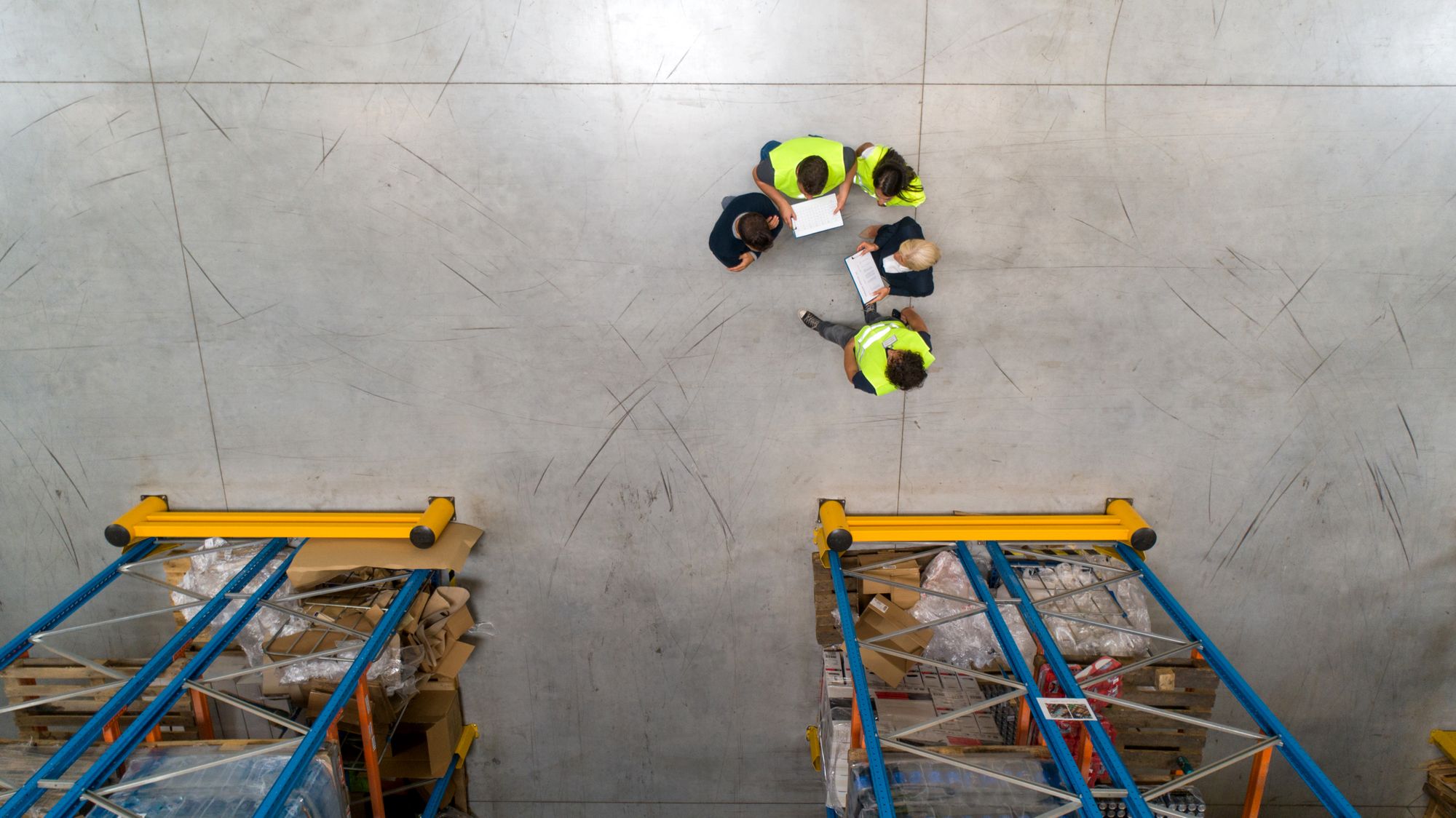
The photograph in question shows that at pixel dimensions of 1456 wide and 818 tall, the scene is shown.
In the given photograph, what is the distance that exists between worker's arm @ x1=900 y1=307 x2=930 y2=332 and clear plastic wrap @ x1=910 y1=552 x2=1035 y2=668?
1.74 m

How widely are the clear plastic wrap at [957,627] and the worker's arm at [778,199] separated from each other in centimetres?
273

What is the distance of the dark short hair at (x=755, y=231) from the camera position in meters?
4.29

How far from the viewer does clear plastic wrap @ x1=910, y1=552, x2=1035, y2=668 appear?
5070 millimetres

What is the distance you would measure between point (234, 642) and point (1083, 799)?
5634 millimetres

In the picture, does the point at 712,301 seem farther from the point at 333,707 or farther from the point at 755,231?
the point at 333,707

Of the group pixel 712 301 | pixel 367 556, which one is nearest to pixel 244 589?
pixel 367 556

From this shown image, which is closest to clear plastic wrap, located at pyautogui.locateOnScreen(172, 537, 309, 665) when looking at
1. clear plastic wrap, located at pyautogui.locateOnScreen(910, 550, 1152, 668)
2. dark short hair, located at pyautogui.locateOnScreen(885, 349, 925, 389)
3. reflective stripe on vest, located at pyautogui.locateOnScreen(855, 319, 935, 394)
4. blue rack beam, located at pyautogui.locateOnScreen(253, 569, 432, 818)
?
blue rack beam, located at pyautogui.locateOnScreen(253, 569, 432, 818)

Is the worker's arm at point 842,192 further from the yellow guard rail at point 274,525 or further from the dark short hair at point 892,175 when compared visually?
the yellow guard rail at point 274,525

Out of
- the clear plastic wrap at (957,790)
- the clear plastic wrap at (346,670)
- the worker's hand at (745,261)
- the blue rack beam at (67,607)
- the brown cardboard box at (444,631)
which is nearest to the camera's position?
the clear plastic wrap at (957,790)

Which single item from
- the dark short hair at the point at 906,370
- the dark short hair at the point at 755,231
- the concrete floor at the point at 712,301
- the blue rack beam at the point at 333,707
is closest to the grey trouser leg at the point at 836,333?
the concrete floor at the point at 712,301

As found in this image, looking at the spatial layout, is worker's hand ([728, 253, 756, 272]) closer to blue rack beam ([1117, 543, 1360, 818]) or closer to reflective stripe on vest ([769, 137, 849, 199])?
reflective stripe on vest ([769, 137, 849, 199])

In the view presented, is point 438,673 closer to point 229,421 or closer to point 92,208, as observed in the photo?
point 229,421

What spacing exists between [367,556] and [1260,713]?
5420mm

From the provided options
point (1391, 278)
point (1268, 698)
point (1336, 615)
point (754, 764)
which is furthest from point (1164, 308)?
point (754, 764)
